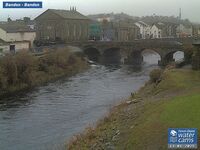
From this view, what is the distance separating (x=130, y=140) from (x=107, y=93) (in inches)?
1134

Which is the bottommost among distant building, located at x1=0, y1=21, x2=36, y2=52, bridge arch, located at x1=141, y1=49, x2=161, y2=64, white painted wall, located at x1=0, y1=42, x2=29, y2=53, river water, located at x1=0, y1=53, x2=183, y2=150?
river water, located at x1=0, y1=53, x2=183, y2=150

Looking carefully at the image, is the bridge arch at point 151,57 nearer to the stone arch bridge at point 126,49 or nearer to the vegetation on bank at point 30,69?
the stone arch bridge at point 126,49

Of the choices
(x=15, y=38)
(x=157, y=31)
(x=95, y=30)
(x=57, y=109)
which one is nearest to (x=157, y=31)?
(x=157, y=31)

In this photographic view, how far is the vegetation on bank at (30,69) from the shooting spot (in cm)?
5419

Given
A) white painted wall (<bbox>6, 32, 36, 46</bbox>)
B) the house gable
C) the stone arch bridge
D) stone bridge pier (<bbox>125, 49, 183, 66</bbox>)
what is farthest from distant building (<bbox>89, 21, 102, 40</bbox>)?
white painted wall (<bbox>6, 32, 36, 46</bbox>)

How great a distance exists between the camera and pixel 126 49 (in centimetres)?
9594

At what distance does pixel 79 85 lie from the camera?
5819 centimetres

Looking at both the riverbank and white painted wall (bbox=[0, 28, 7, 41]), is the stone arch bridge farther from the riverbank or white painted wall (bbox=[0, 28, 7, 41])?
the riverbank

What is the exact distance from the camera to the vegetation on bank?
54188 millimetres

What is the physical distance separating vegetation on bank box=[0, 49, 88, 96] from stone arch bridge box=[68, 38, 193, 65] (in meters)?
19.2

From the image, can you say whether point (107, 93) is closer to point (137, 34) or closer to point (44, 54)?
point (44, 54)

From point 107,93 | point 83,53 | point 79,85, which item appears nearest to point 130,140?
point 107,93

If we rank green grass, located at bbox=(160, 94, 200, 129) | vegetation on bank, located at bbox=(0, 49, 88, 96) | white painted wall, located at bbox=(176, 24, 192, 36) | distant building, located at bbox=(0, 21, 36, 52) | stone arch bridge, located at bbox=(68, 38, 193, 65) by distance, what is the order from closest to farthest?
green grass, located at bbox=(160, 94, 200, 129) < vegetation on bank, located at bbox=(0, 49, 88, 96) < distant building, located at bbox=(0, 21, 36, 52) < stone arch bridge, located at bbox=(68, 38, 193, 65) < white painted wall, located at bbox=(176, 24, 192, 36)

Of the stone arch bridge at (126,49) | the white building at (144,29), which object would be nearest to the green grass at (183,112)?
the stone arch bridge at (126,49)
